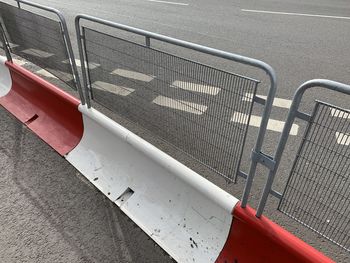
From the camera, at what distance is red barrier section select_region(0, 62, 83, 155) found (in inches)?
154

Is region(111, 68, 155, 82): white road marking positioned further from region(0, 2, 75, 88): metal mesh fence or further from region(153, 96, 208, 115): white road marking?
region(0, 2, 75, 88): metal mesh fence

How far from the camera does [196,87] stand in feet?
8.61

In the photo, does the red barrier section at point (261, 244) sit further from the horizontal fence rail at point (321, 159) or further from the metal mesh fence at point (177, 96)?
the metal mesh fence at point (177, 96)

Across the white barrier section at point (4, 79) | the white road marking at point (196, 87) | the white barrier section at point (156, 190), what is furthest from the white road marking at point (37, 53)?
the white road marking at point (196, 87)

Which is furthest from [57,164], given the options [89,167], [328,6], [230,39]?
[328,6]

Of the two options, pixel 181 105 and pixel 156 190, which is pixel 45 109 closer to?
pixel 156 190

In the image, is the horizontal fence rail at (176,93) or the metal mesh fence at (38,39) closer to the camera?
the horizontal fence rail at (176,93)

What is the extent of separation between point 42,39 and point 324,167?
361 cm

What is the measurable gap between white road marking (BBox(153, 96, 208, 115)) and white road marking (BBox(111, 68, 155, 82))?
0.69ft

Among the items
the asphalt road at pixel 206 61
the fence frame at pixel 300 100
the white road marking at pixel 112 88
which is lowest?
the asphalt road at pixel 206 61

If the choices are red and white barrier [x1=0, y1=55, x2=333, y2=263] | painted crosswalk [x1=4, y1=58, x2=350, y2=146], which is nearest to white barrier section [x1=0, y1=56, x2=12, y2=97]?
red and white barrier [x1=0, y1=55, x2=333, y2=263]

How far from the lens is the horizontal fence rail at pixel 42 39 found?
366 cm

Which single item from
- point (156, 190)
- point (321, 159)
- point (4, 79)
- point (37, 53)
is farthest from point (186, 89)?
point (4, 79)

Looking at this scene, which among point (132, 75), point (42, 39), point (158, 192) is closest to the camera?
point (158, 192)
